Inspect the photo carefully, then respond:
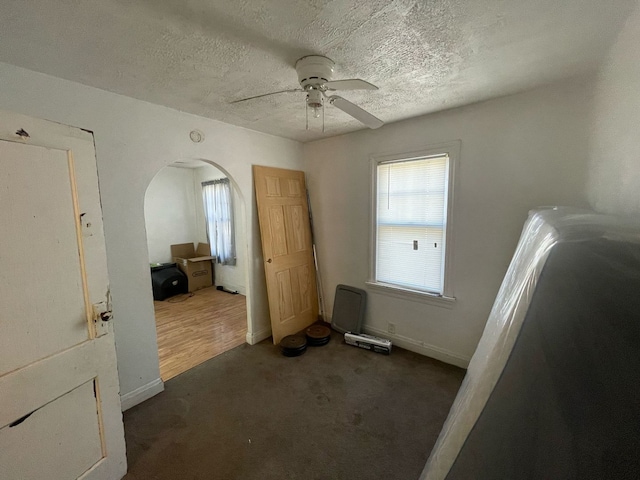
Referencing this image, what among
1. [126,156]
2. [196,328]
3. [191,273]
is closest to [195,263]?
[191,273]

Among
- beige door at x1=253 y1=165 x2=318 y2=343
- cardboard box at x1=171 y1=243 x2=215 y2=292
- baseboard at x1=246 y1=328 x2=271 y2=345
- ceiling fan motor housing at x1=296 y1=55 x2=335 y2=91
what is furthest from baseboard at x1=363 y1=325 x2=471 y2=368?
cardboard box at x1=171 y1=243 x2=215 y2=292

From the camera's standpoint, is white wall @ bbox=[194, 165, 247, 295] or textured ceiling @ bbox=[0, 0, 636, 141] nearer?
textured ceiling @ bbox=[0, 0, 636, 141]

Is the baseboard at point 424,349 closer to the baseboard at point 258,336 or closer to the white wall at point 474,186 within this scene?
the white wall at point 474,186

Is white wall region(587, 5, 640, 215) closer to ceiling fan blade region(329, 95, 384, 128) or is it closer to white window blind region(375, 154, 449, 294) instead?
white window blind region(375, 154, 449, 294)

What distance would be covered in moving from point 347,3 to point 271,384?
8.82 feet

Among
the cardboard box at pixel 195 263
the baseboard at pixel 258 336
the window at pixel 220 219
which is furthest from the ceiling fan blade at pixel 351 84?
the cardboard box at pixel 195 263

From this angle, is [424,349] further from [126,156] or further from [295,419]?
[126,156]

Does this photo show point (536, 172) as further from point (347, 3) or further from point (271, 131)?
point (271, 131)

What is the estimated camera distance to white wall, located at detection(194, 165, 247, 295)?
4812mm

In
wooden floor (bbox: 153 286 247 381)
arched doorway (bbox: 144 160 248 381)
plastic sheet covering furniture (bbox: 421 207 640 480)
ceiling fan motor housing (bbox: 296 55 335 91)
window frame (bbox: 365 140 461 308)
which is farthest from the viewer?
arched doorway (bbox: 144 160 248 381)

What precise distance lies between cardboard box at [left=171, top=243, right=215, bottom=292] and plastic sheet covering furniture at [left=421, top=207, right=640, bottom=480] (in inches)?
210

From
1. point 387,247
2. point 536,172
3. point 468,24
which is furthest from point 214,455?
point 536,172

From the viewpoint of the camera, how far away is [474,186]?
7.53ft

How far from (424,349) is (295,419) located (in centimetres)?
152
